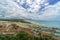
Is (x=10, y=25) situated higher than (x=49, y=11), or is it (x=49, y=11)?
(x=49, y=11)

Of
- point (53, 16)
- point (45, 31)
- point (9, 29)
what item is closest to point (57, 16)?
point (53, 16)

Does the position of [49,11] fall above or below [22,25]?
above

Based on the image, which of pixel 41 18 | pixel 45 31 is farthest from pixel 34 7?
pixel 45 31

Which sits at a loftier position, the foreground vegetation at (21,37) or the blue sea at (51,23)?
the blue sea at (51,23)

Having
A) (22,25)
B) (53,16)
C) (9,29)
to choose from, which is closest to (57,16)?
(53,16)

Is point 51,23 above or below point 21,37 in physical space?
above

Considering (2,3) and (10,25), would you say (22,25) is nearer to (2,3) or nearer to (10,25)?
(10,25)

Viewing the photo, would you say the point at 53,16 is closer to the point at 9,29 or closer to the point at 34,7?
the point at 34,7

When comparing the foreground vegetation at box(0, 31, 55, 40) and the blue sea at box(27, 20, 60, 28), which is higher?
the blue sea at box(27, 20, 60, 28)

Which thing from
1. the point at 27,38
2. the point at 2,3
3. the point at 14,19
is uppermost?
the point at 2,3
